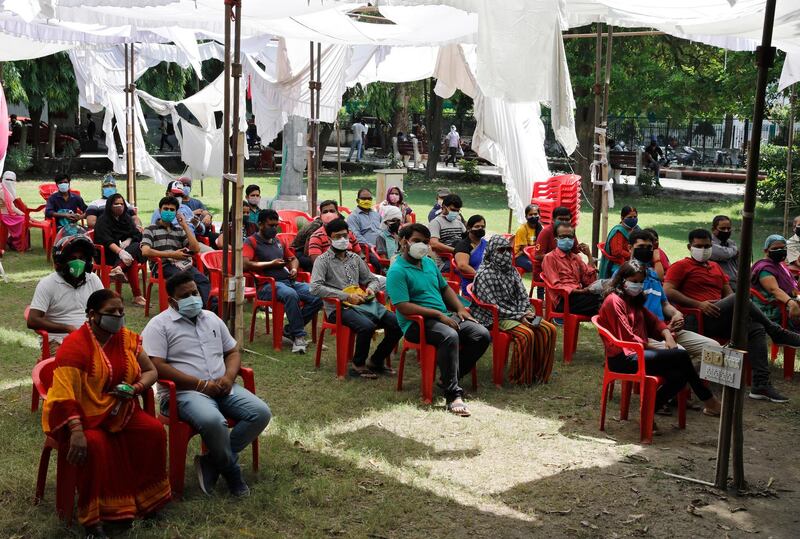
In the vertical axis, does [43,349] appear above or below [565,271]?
below

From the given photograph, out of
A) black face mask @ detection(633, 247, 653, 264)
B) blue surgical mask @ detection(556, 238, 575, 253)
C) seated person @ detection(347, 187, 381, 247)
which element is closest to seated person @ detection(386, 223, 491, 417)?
black face mask @ detection(633, 247, 653, 264)

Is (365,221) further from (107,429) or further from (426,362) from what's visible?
(107,429)

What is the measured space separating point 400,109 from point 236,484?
3197 cm

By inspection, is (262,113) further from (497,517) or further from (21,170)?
(21,170)

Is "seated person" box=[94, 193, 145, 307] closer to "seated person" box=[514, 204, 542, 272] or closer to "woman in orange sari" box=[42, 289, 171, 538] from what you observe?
"seated person" box=[514, 204, 542, 272]

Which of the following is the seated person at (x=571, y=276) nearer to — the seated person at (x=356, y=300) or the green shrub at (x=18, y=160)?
the seated person at (x=356, y=300)

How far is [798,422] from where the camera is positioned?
23.1 ft

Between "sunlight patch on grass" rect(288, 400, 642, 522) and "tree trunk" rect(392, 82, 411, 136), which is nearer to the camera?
"sunlight patch on grass" rect(288, 400, 642, 522)

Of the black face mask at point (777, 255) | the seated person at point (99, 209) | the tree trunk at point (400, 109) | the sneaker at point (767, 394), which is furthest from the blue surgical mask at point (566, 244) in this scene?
the tree trunk at point (400, 109)

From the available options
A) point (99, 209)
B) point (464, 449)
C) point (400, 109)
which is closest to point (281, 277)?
point (464, 449)

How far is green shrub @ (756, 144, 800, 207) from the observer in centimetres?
1886

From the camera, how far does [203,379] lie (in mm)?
5348

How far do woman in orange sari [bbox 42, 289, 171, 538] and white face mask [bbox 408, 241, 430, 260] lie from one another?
2935 millimetres

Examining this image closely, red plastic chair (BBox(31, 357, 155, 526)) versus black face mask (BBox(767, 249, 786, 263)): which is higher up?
black face mask (BBox(767, 249, 786, 263))
